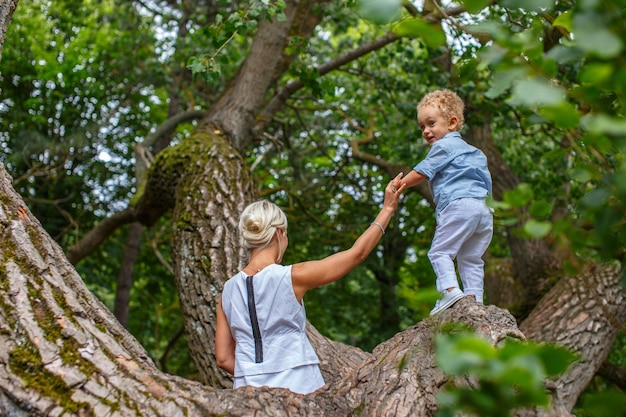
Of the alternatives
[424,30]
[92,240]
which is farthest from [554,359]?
[92,240]

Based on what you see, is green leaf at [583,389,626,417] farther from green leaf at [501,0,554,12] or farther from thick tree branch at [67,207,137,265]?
thick tree branch at [67,207,137,265]

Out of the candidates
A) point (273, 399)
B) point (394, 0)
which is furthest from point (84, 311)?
point (394, 0)

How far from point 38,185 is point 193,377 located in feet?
13.1

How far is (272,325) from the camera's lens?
2988 mm

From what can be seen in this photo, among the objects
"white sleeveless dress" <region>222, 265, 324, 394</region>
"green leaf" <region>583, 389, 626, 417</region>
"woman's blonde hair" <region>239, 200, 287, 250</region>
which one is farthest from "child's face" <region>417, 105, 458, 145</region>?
"green leaf" <region>583, 389, 626, 417</region>

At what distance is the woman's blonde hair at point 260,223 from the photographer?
3066 millimetres

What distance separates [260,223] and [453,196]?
1.04 metres

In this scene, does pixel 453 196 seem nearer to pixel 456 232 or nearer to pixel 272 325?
pixel 456 232

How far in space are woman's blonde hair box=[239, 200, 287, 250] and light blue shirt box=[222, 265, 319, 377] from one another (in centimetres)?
15

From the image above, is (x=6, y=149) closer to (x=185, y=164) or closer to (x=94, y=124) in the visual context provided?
(x=94, y=124)

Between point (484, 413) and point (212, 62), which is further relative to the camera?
point (212, 62)

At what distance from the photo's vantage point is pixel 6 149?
10.4 metres

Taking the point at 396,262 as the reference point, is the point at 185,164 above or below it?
above

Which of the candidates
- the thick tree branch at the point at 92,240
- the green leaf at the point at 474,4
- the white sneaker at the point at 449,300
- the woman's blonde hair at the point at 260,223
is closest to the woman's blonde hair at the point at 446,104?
the white sneaker at the point at 449,300
